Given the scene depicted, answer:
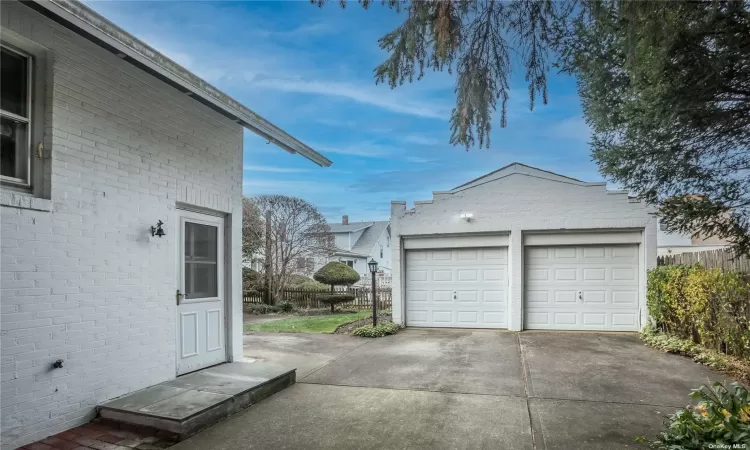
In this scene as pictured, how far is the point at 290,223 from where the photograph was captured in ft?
50.9

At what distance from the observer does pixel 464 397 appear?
15.6ft

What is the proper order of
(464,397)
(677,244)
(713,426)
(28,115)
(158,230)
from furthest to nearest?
(677,244) → (464,397) → (158,230) → (28,115) → (713,426)

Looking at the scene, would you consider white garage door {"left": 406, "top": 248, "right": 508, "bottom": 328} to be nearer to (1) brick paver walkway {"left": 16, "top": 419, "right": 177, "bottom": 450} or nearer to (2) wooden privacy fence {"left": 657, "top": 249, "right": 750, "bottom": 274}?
(2) wooden privacy fence {"left": 657, "top": 249, "right": 750, "bottom": 274}

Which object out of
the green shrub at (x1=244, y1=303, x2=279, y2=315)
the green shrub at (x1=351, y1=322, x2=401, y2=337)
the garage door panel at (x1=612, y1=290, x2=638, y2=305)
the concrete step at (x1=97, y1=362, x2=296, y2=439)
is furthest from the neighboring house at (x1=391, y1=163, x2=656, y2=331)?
the green shrub at (x1=244, y1=303, x2=279, y2=315)

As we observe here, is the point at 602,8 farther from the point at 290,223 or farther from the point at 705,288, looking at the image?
the point at 290,223

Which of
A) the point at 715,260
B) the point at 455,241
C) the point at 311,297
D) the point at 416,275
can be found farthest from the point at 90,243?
the point at 311,297

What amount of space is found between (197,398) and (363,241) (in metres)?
24.9

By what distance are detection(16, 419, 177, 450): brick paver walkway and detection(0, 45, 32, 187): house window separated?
7.14ft

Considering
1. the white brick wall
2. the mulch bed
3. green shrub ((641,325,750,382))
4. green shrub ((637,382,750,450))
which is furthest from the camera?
the mulch bed

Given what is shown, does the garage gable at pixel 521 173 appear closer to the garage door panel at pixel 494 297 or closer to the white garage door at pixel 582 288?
the white garage door at pixel 582 288

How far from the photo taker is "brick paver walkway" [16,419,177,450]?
11.0 ft

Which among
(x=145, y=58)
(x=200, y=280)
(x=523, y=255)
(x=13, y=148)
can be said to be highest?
(x=145, y=58)

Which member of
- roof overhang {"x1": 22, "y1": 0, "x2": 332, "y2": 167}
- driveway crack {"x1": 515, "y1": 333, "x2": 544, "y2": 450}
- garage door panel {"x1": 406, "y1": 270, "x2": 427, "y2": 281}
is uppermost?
roof overhang {"x1": 22, "y1": 0, "x2": 332, "y2": 167}

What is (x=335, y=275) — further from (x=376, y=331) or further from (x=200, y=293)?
(x=200, y=293)
